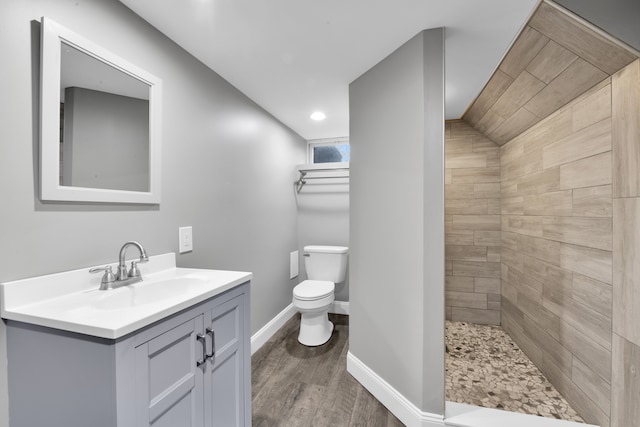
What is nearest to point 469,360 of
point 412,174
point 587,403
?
point 587,403

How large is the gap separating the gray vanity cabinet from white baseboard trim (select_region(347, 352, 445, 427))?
1.03 m

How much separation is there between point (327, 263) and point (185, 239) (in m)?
1.59

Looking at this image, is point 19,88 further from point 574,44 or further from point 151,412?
point 574,44

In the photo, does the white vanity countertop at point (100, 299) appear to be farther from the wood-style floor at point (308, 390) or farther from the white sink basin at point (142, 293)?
the wood-style floor at point (308, 390)

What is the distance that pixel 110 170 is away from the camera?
1268 mm

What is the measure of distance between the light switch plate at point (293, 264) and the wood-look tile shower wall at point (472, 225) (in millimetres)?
1679

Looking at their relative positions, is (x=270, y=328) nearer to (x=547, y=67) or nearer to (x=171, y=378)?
(x=171, y=378)

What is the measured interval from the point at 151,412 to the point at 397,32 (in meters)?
1.99

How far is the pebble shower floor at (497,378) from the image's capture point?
5.66 ft

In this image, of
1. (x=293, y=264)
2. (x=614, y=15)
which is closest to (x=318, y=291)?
(x=293, y=264)

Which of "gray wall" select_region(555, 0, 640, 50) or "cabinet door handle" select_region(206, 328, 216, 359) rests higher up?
"gray wall" select_region(555, 0, 640, 50)

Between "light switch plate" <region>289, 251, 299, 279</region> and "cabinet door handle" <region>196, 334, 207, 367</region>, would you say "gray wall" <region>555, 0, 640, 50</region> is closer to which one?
"cabinet door handle" <region>196, 334, 207, 367</region>

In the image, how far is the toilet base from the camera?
2.50 m

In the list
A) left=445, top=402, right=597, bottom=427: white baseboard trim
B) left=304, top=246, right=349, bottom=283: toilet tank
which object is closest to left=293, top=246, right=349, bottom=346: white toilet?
left=304, top=246, right=349, bottom=283: toilet tank
